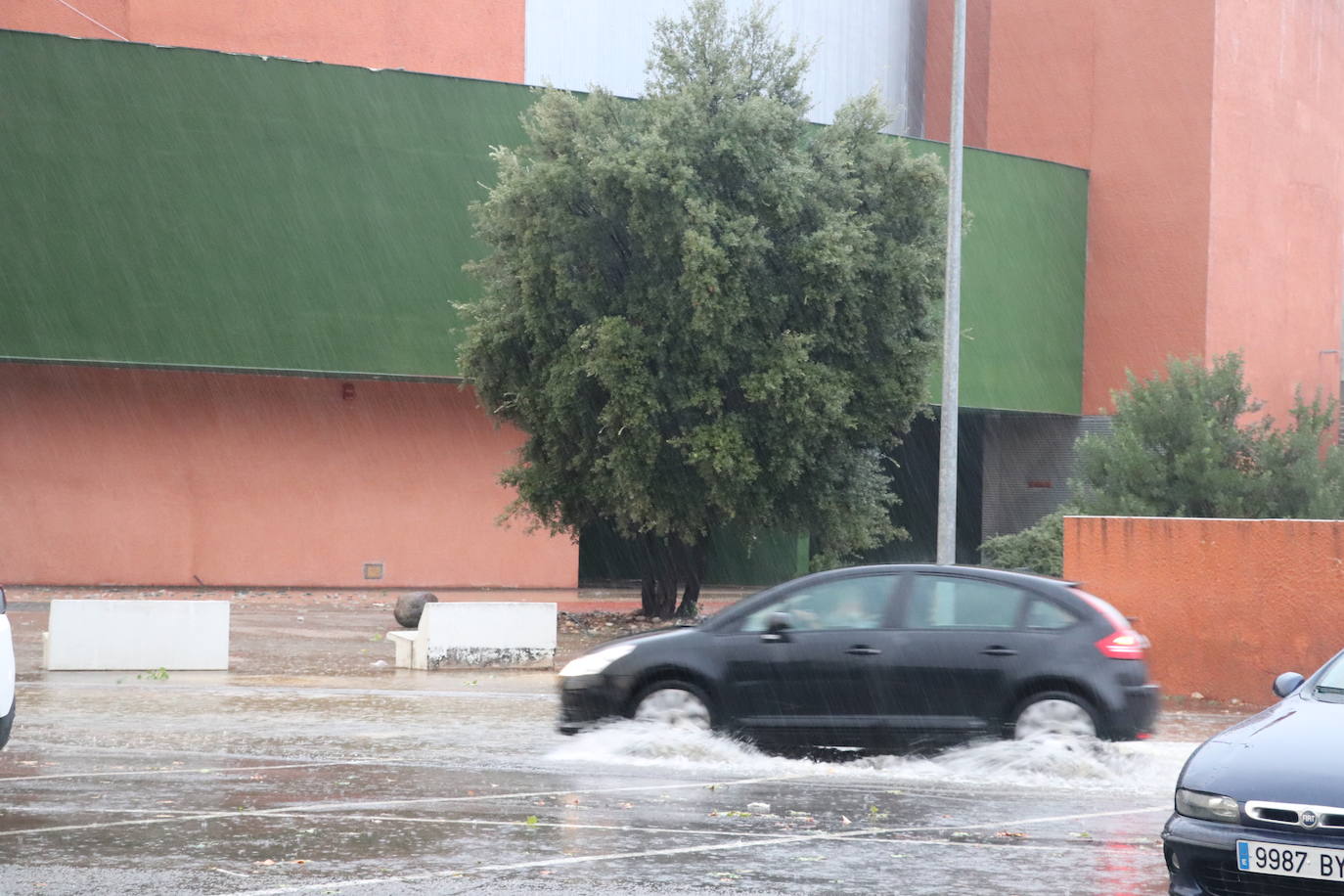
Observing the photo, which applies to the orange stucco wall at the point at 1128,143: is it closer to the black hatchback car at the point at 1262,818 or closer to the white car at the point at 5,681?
the black hatchback car at the point at 1262,818

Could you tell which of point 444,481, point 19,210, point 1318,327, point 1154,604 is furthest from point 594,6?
point 1154,604

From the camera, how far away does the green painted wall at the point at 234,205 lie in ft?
92.1

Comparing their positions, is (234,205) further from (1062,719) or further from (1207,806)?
(1207,806)

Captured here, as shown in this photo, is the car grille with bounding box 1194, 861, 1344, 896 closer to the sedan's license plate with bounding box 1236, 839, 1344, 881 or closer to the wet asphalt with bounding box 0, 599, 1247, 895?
the sedan's license plate with bounding box 1236, 839, 1344, 881

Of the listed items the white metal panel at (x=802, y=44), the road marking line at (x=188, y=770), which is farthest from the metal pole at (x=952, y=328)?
the white metal panel at (x=802, y=44)

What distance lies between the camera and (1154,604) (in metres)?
16.1

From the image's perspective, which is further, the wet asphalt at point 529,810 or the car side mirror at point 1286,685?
the car side mirror at point 1286,685

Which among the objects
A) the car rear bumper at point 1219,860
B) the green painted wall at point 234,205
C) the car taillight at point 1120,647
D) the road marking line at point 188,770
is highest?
the green painted wall at point 234,205

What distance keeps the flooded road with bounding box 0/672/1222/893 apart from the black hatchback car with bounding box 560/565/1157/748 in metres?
0.22

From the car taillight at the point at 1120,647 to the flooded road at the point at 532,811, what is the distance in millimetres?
644

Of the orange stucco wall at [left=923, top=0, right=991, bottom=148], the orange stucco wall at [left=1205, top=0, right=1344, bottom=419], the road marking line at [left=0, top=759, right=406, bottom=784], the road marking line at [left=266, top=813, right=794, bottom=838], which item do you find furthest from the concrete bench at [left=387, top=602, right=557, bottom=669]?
the orange stucco wall at [left=923, top=0, right=991, bottom=148]

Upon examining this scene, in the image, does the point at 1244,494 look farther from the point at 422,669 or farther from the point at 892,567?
the point at 892,567

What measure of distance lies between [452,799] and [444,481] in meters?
23.6

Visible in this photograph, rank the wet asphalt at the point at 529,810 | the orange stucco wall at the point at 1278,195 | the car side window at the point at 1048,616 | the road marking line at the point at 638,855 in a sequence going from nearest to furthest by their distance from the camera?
the road marking line at the point at 638,855 → the wet asphalt at the point at 529,810 → the car side window at the point at 1048,616 → the orange stucco wall at the point at 1278,195
